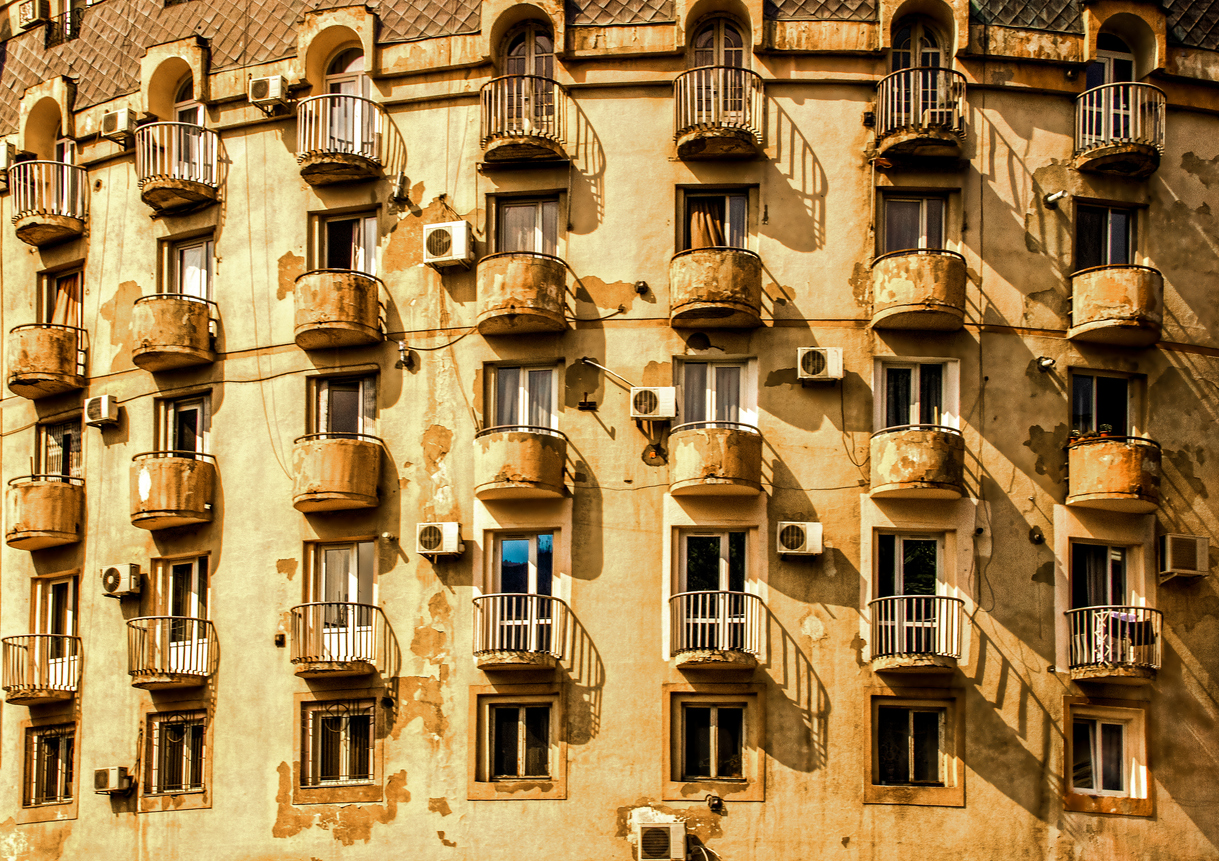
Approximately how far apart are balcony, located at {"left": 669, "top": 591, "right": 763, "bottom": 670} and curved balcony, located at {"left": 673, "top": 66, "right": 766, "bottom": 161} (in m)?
7.90

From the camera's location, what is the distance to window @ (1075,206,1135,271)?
3253 centimetres

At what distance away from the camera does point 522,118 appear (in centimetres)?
3244

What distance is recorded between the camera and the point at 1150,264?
1282 inches

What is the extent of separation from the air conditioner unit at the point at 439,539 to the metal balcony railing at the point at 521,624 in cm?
106

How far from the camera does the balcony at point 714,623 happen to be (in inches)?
1189

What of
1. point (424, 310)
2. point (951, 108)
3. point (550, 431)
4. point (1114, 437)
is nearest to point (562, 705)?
point (550, 431)

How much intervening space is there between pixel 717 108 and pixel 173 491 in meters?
12.1

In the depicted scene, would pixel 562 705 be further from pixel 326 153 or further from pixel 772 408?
pixel 326 153

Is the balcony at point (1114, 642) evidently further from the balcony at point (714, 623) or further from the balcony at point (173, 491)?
the balcony at point (173, 491)

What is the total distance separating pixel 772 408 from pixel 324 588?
28.4 feet

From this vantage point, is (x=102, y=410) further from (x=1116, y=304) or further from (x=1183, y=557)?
(x=1183, y=557)

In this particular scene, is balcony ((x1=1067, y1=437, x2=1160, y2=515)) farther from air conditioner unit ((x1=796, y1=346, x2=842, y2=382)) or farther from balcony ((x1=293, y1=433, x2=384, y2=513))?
balcony ((x1=293, y1=433, x2=384, y2=513))

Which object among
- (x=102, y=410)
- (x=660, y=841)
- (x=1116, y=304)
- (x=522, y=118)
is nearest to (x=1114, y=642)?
(x=1116, y=304)

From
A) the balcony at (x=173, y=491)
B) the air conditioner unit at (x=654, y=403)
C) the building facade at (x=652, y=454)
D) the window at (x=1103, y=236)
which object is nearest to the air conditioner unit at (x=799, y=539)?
the building facade at (x=652, y=454)
